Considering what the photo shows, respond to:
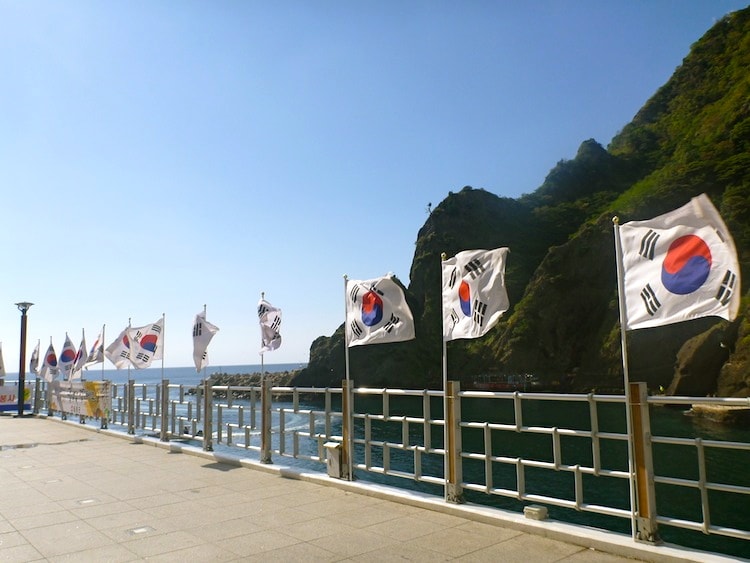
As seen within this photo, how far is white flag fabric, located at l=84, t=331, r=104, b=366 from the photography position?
1983 cm

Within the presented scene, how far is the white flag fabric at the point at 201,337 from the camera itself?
13.4 metres

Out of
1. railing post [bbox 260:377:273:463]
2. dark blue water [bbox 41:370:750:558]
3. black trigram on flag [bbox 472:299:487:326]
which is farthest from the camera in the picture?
dark blue water [bbox 41:370:750:558]

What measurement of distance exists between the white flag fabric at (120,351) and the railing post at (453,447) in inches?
511

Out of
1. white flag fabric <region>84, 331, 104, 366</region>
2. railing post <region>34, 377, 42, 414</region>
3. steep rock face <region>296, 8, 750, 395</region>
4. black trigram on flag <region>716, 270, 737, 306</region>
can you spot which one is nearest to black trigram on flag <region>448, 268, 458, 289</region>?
black trigram on flag <region>716, 270, 737, 306</region>

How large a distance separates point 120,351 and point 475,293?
48.1 feet

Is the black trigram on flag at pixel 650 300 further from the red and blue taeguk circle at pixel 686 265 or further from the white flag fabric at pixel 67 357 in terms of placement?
the white flag fabric at pixel 67 357

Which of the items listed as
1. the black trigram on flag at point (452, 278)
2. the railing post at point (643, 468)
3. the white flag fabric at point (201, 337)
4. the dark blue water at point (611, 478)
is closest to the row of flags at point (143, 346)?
the white flag fabric at point (201, 337)

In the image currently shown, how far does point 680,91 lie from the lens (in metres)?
105

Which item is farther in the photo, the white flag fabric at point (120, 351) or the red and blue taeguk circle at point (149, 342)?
the white flag fabric at point (120, 351)

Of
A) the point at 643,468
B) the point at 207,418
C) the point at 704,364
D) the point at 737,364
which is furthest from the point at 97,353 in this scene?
the point at 704,364

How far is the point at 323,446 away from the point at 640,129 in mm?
113459

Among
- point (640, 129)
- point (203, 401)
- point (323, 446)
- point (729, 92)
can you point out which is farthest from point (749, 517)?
point (640, 129)

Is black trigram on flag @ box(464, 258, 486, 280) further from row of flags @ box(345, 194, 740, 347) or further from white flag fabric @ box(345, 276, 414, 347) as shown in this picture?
white flag fabric @ box(345, 276, 414, 347)

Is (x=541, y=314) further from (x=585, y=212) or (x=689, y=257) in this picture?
(x=689, y=257)
